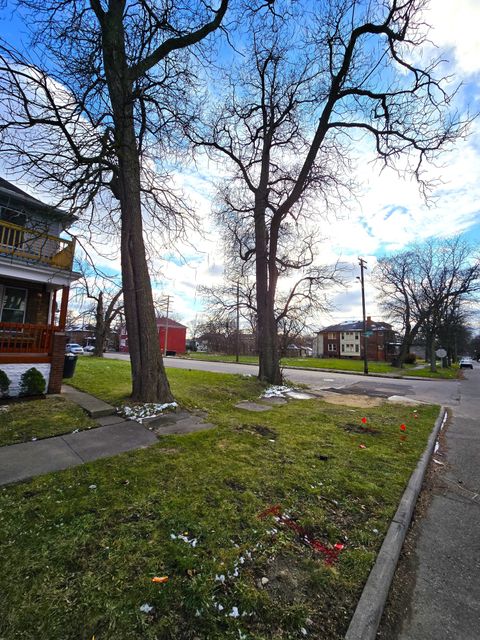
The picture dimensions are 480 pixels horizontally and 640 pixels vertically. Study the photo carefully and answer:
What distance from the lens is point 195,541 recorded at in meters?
2.36

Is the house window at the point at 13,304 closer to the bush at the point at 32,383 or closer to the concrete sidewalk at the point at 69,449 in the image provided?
the bush at the point at 32,383

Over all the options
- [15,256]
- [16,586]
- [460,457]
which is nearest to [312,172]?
[460,457]

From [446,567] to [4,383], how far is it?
28.7 ft

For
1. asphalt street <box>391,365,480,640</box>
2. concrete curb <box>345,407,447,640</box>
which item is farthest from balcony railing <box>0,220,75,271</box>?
asphalt street <box>391,365,480,640</box>

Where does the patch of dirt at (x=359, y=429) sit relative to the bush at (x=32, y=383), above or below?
below

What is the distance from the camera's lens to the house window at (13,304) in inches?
419

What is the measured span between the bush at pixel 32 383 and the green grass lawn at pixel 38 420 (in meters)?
0.48

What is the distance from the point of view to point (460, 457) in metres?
5.12

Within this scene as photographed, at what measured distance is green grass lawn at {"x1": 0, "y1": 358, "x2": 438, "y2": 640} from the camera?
5.63 feet

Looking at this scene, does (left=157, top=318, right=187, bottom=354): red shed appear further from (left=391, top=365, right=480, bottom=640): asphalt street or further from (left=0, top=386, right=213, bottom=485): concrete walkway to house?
(left=391, top=365, right=480, bottom=640): asphalt street

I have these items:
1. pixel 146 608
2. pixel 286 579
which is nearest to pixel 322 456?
pixel 286 579

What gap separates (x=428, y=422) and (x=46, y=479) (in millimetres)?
7832

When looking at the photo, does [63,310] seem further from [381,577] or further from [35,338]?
[381,577]

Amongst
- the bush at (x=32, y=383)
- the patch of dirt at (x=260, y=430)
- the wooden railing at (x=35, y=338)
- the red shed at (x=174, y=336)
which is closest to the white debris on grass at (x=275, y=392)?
the patch of dirt at (x=260, y=430)
